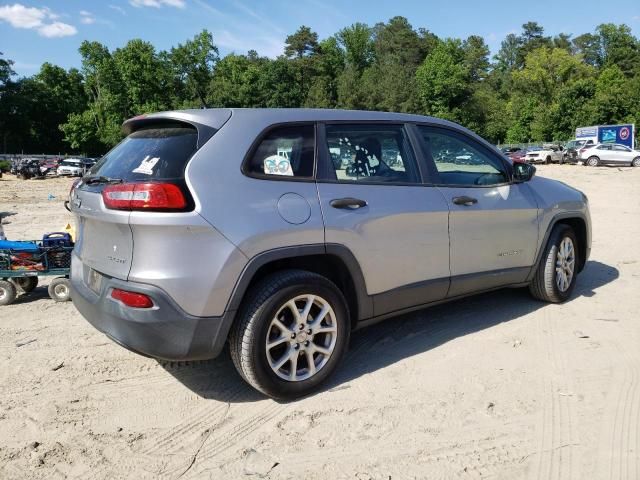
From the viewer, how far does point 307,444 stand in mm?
2881

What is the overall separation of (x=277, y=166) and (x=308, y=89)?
9295 centimetres

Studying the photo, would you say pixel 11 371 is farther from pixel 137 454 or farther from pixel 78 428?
pixel 137 454

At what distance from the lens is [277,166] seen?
129 inches

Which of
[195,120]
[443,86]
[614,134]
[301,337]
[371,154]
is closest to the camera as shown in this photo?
[195,120]

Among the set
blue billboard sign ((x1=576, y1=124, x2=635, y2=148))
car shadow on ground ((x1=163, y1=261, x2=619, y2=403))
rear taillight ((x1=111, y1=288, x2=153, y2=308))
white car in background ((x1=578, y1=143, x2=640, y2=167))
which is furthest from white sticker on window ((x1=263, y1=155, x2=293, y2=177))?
blue billboard sign ((x1=576, y1=124, x2=635, y2=148))

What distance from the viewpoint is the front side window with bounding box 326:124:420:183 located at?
141 inches

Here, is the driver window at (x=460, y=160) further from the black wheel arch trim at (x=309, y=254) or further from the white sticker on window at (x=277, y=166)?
the white sticker on window at (x=277, y=166)

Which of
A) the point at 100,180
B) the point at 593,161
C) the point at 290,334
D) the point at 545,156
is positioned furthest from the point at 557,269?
the point at 545,156

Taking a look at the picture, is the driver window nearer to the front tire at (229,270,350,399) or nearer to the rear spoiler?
the front tire at (229,270,350,399)

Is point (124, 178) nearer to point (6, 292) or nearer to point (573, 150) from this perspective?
point (6, 292)

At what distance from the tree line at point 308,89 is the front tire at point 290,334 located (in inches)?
2361

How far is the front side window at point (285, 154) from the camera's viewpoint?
3.21 meters

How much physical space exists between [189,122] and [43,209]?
14.2m

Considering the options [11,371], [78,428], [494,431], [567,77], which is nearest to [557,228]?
[494,431]
